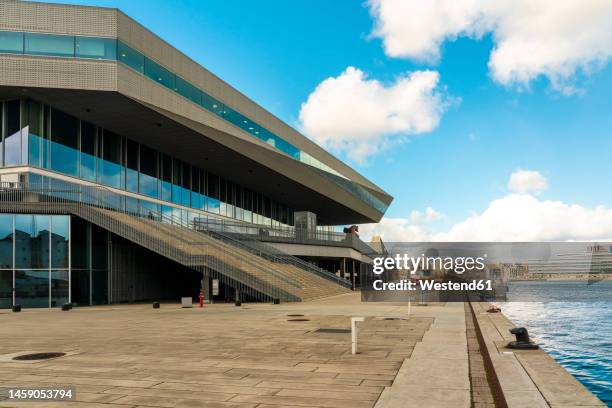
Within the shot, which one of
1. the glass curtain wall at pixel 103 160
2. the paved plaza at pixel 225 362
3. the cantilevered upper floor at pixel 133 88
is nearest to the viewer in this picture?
the paved plaza at pixel 225 362

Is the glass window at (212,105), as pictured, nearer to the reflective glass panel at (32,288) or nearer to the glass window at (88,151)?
the glass window at (88,151)

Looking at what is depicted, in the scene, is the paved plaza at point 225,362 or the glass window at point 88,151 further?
the glass window at point 88,151

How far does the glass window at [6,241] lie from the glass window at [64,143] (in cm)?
519

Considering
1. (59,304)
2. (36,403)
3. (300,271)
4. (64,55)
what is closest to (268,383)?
(36,403)

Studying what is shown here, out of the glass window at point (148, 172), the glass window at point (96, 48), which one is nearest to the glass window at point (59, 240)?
the glass window at point (96, 48)

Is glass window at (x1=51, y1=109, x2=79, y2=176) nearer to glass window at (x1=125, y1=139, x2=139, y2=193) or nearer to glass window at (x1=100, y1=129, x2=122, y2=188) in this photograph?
glass window at (x1=100, y1=129, x2=122, y2=188)

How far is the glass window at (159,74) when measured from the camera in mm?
35469

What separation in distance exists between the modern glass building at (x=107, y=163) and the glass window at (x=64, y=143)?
73 mm

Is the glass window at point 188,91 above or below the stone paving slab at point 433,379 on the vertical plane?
above

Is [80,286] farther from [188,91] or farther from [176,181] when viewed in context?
[188,91]

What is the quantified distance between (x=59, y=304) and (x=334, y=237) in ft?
98.6

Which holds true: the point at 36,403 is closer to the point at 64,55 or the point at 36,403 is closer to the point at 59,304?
the point at 59,304

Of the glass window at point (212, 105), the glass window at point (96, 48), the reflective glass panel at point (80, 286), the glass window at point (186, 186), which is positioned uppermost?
the glass window at point (96, 48)

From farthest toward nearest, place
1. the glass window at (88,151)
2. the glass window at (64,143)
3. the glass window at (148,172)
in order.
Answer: the glass window at (148,172), the glass window at (88,151), the glass window at (64,143)
